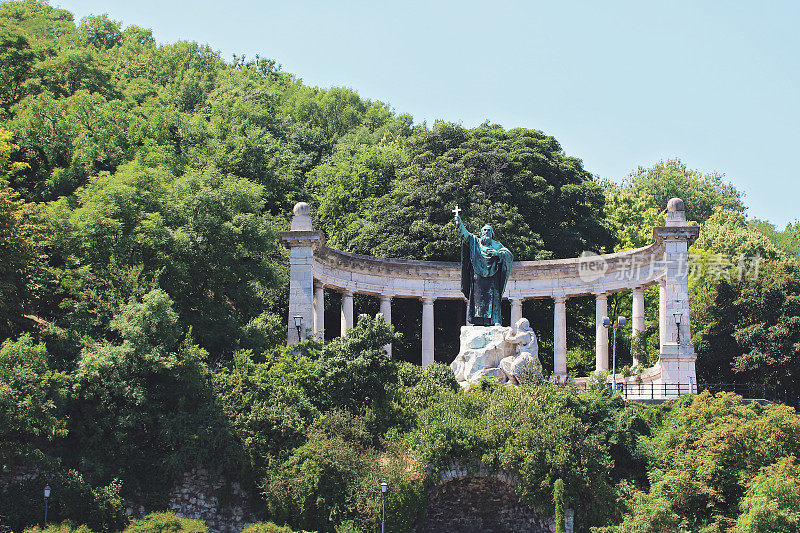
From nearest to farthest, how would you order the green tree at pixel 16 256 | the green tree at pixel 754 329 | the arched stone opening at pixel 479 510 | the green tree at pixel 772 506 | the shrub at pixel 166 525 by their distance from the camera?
1. the green tree at pixel 772 506
2. the shrub at pixel 166 525
3. the arched stone opening at pixel 479 510
4. the green tree at pixel 16 256
5. the green tree at pixel 754 329

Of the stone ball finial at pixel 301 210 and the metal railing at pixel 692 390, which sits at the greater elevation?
the stone ball finial at pixel 301 210

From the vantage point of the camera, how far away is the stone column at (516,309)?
5616 centimetres

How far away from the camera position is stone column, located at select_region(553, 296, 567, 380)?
181 feet

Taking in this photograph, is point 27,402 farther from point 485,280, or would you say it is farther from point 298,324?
point 485,280

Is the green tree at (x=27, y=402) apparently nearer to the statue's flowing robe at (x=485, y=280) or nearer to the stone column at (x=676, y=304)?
the statue's flowing robe at (x=485, y=280)

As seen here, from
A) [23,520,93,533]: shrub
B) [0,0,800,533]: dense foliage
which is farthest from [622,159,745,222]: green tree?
[23,520,93,533]: shrub

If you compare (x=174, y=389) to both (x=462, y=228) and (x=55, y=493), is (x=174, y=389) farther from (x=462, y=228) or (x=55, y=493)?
(x=462, y=228)

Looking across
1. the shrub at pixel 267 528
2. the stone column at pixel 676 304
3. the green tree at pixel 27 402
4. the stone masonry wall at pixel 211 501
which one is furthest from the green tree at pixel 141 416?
the stone column at pixel 676 304

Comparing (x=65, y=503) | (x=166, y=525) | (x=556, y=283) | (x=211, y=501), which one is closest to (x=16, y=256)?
(x=65, y=503)

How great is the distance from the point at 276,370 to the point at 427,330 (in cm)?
1446

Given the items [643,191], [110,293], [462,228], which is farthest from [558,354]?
[643,191]

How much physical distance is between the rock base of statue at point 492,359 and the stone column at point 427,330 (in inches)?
387

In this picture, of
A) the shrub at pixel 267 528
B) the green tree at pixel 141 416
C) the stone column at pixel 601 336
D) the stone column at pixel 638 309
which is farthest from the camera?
the stone column at pixel 601 336

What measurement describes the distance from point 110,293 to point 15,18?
35784mm
